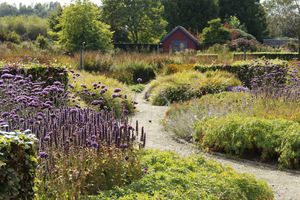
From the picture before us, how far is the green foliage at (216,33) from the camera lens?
35.5 metres

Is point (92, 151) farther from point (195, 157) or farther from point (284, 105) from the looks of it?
point (284, 105)

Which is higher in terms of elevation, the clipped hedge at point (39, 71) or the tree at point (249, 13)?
the tree at point (249, 13)

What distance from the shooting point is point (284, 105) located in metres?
7.45

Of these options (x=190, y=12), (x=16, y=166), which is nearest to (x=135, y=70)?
(x=16, y=166)

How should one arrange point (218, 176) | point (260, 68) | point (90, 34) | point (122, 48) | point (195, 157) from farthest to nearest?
1. point (122, 48)
2. point (90, 34)
3. point (260, 68)
4. point (195, 157)
5. point (218, 176)

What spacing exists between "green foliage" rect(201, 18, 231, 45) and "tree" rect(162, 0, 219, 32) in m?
11.5

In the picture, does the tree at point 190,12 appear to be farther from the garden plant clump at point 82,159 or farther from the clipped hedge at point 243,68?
the garden plant clump at point 82,159

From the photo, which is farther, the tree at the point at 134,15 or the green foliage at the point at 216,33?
Result: the tree at the point at 134,15

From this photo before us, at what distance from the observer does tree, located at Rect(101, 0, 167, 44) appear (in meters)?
39.9

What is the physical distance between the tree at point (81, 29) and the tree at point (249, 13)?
105 ft

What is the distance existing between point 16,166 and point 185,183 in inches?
77.6

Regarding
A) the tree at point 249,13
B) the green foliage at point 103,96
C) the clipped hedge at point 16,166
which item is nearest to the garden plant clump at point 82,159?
the clipped hedge at point 16,166

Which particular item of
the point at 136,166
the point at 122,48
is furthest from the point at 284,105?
the point at 122,48

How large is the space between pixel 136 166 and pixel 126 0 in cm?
3870
